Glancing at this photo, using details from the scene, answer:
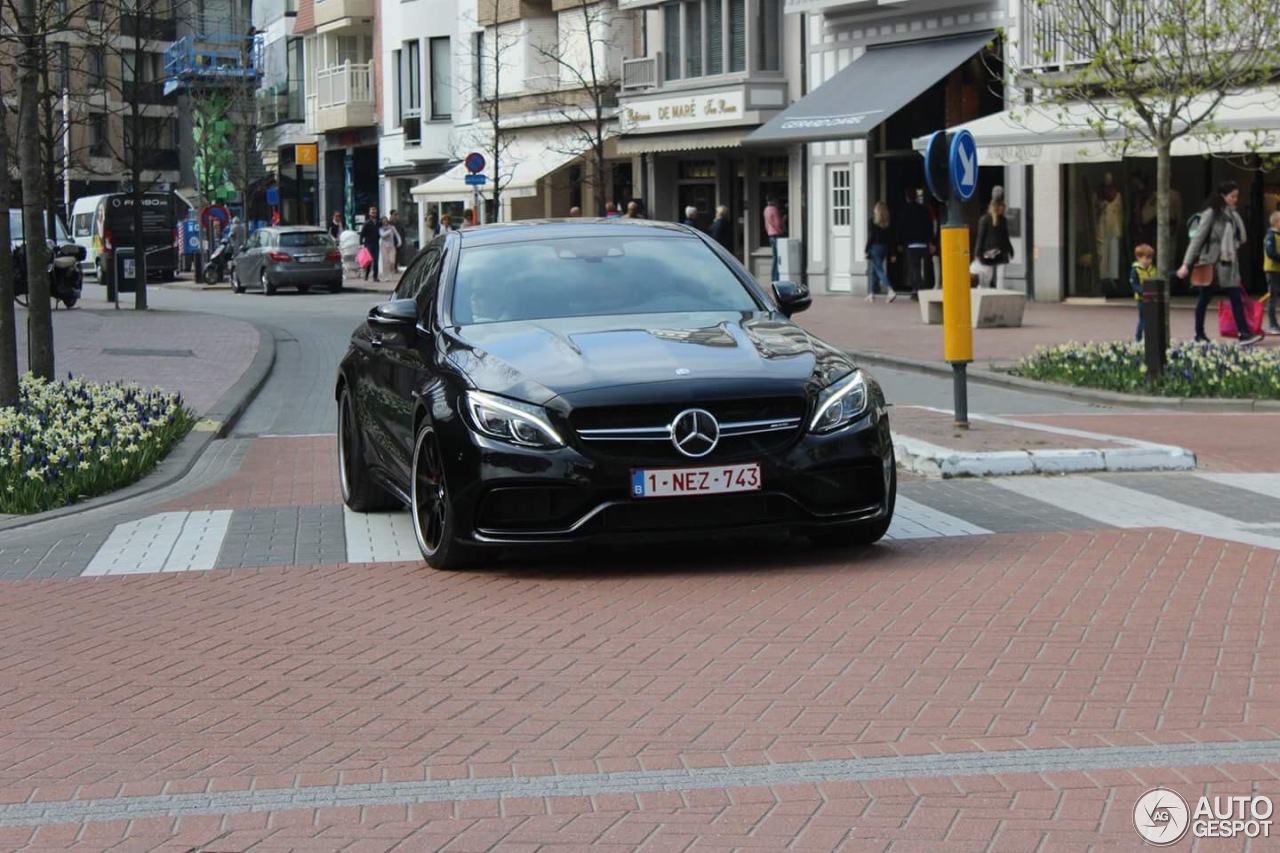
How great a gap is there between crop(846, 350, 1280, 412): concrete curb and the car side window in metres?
8.45

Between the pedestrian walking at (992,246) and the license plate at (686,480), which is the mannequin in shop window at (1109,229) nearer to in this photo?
the pedestrian walking at (992,246)

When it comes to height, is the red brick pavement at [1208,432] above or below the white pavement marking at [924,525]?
below

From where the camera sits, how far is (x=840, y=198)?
132ft

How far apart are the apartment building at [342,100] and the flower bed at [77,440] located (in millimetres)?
47844

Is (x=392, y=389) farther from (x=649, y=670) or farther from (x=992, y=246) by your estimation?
(x=992, y=246)

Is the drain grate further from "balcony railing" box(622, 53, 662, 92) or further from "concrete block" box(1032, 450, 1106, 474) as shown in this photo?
"balcony railing" box(622, 53, 662, 92)

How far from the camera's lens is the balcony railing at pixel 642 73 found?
1820 inches

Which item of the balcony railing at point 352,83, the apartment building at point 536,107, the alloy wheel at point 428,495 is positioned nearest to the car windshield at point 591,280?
the alloy wheel at point 428,495

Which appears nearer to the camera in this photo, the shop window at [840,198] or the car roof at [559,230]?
the car roof at [559,230]

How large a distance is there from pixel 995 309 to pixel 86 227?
4355 cm

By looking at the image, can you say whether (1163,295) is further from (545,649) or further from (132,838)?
(132,838)

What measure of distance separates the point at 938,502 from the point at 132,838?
6.44 metres

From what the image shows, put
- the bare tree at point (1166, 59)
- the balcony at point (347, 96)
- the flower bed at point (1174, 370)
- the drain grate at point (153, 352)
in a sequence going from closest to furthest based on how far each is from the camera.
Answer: the flower bed at point (1174, 370)
the bare tree at point (1166, 59)
the drain grate at point (153, 352)
the balcony at point (347, 96)

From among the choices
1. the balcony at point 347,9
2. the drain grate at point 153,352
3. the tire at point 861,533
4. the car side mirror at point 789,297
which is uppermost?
the balcony at point 347,9
